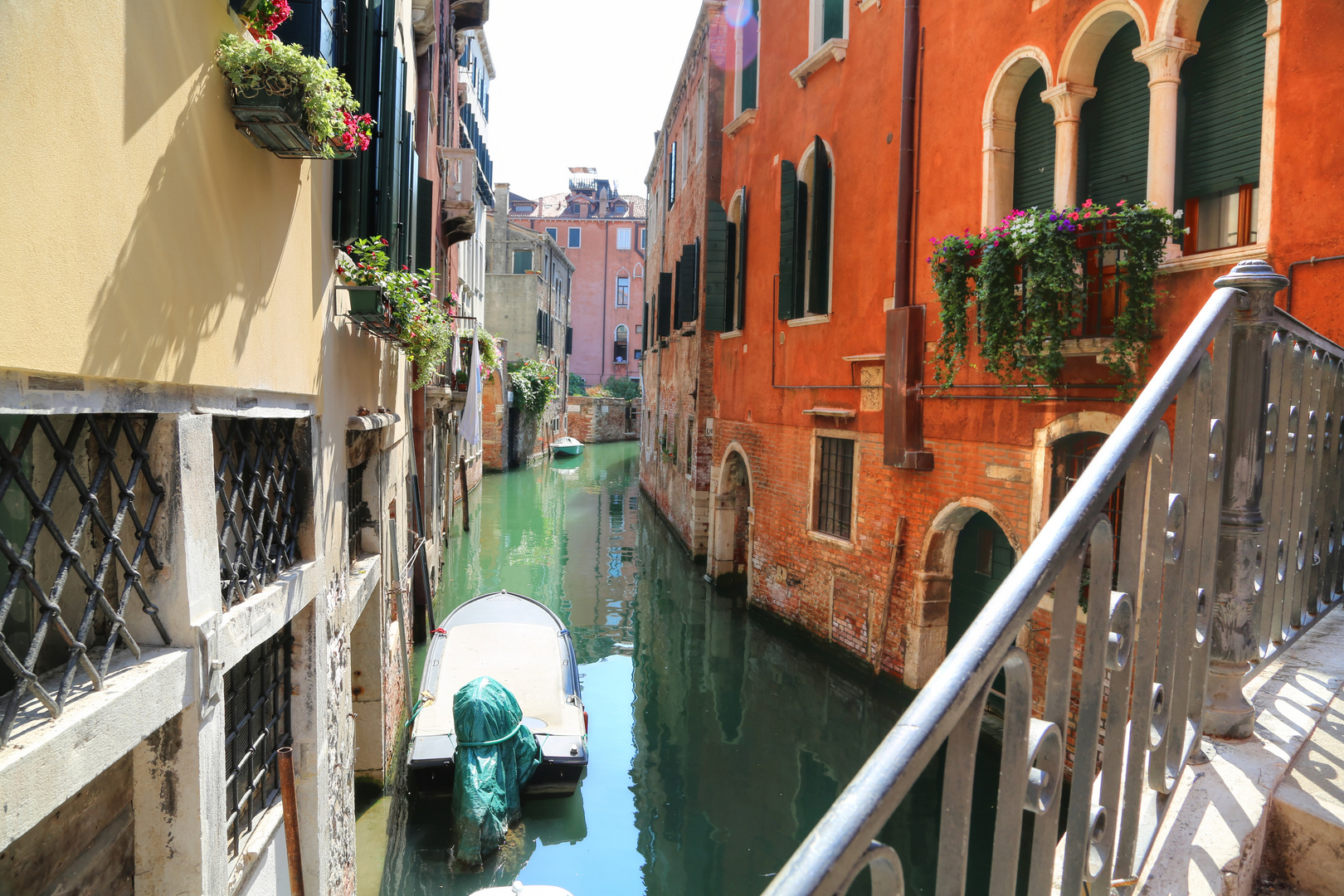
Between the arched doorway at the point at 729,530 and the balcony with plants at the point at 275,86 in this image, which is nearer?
→ the balcony with plants at the point at 275,86

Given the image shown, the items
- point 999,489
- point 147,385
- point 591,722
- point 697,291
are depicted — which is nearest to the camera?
point 147,385

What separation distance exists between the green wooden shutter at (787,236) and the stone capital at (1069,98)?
13.3ft

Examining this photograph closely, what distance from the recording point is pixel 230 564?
123 inches

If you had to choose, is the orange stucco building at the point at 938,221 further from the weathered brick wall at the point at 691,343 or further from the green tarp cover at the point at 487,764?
the green tarp cover at the point at 487,764

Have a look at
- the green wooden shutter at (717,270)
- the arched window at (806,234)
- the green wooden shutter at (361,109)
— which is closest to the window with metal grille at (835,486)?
the arched window at (806,234)

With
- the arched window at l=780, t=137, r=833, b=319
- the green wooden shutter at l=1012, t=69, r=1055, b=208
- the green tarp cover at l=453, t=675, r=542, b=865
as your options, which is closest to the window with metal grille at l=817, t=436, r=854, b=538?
the arched window at l=780, t=137, r=833, b=319

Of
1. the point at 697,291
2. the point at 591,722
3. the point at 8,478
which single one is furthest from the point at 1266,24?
the point at 697,291

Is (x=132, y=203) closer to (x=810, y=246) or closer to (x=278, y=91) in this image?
(x=278, y=91)

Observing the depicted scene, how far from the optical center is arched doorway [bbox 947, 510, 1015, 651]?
7742 millimetres

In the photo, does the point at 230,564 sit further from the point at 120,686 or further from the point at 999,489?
the point at 999,489

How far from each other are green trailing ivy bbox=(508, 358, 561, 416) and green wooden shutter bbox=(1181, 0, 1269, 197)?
2532 centimetres

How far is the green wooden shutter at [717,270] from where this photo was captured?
42.8 feet

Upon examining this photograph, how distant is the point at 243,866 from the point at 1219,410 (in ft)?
11.7

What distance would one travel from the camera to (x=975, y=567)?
7992 mm
